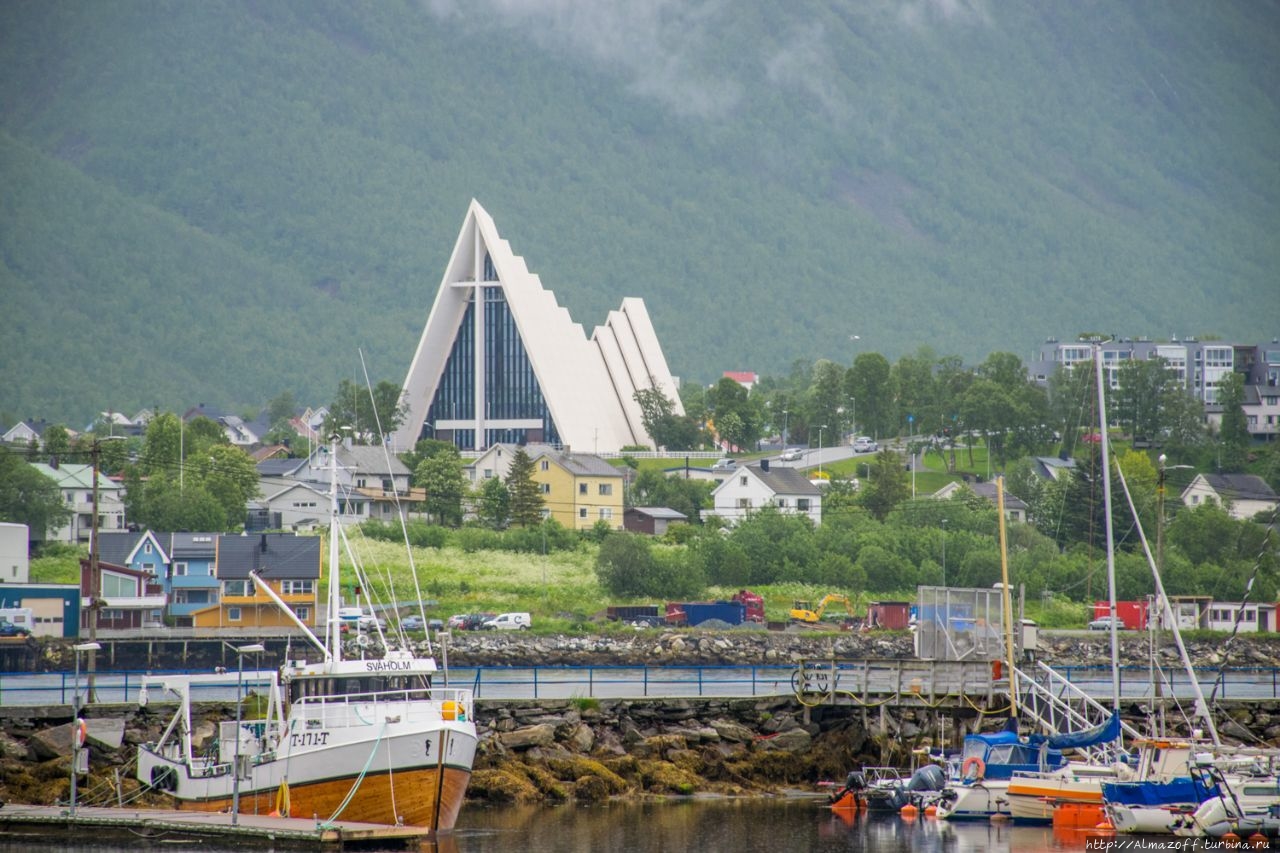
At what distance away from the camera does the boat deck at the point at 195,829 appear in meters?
19.7

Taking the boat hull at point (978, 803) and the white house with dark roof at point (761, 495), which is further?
the white house with dark roof at point (761, 495)

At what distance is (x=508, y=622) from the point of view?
50969 mm

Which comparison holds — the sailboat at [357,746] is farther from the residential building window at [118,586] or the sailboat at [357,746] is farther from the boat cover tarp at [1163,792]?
the residential building window at [118,586]

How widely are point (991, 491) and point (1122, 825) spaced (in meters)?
51.6

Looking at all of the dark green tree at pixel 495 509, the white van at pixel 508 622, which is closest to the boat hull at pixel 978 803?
the white van at pixel 508 622

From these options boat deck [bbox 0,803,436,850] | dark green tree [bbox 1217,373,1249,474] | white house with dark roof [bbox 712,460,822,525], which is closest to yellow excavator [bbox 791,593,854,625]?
white house with dark roof [bbox 712,460,822,525]

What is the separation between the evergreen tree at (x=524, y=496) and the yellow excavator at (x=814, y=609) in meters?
10.8

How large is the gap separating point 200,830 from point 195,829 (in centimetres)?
10

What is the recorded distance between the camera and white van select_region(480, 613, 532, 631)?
50.6 m

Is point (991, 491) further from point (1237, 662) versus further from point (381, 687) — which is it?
point (381, 687)

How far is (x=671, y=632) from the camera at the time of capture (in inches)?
2037

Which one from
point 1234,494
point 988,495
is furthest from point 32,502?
point 1234,494

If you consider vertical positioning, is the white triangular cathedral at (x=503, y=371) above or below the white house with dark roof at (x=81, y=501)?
above

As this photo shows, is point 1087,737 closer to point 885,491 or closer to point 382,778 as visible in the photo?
point 382,778
